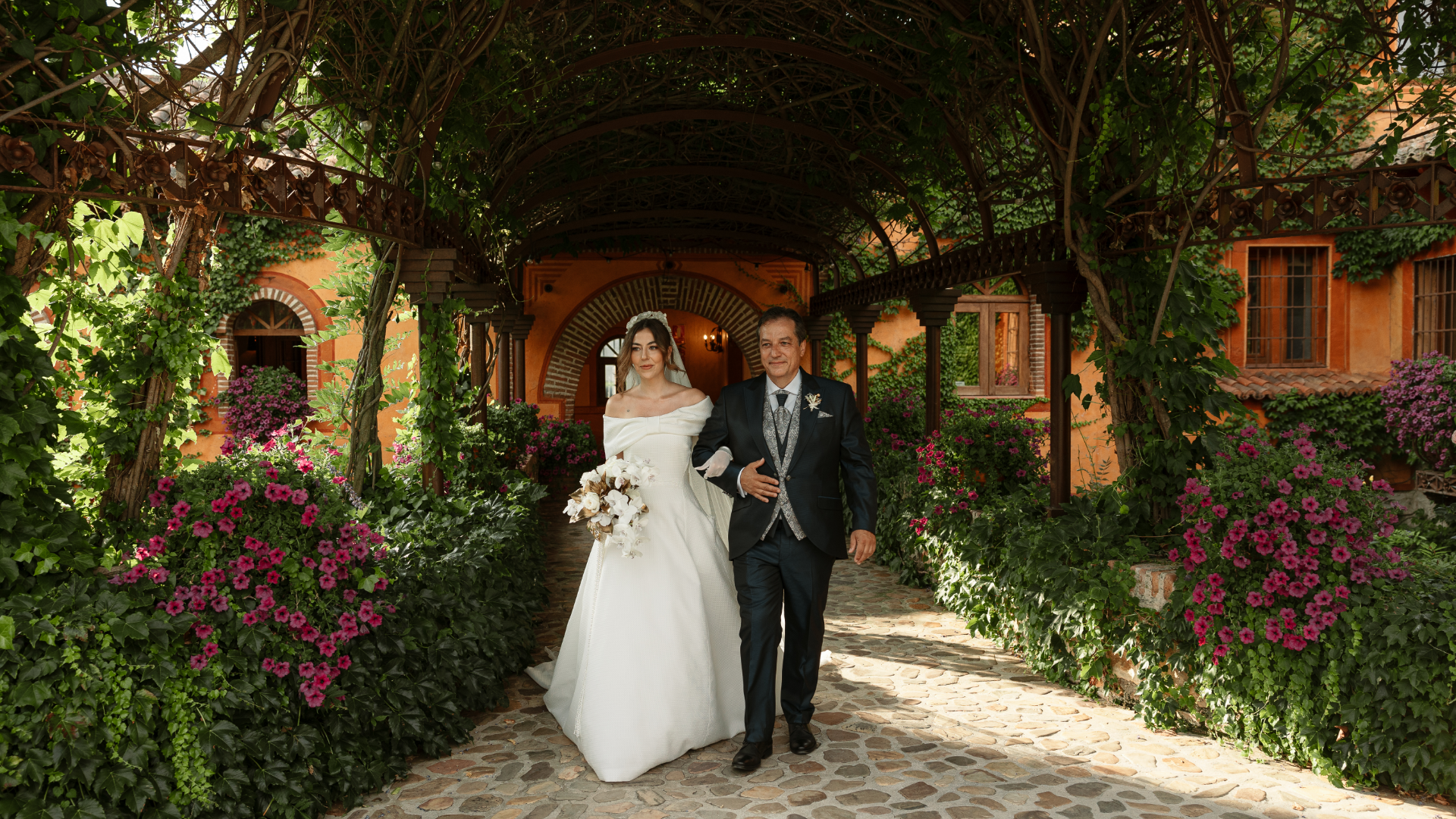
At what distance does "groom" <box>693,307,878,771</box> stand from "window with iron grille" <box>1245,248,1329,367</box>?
10.3 metres

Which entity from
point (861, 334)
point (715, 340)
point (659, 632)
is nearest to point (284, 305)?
point (715, 340)

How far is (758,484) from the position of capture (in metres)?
3.14

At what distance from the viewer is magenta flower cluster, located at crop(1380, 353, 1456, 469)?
9094 millimetres

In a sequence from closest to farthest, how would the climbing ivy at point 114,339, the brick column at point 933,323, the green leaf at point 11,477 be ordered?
the green leaf at point 11,477 < the climbing ivy at point 114,339 < the brick column at point 933,323

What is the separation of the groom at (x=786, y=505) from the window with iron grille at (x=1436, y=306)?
10459 millimetres

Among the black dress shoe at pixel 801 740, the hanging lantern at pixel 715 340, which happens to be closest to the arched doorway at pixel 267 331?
the hanging lantern at pixel 715 340

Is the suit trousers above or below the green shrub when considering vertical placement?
below

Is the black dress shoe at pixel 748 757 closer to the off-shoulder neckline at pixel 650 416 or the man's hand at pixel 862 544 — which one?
the man's hand at pixel 862 544

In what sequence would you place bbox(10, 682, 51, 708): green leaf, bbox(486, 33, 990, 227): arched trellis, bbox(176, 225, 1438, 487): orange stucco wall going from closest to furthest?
bbox(10, 682, 51, 708): green leaf
bbox(486, 33, 990, 227): arched trellis
bbox(176, 225, 1438, 487): orange stucco wall

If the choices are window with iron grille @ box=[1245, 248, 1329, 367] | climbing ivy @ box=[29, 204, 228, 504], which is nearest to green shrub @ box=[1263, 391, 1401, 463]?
window with iron grille @ box=[1245, 248, 1329, 367]

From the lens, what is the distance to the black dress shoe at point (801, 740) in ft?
11.0

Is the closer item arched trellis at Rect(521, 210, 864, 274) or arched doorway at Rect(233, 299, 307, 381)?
arched trellis at Rect(521, 210, 864, 274)

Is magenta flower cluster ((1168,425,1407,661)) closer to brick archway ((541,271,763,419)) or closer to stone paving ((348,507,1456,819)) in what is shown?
stone paving ((348,507,1456,819))

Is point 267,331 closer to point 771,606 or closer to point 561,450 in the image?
point 561,450
